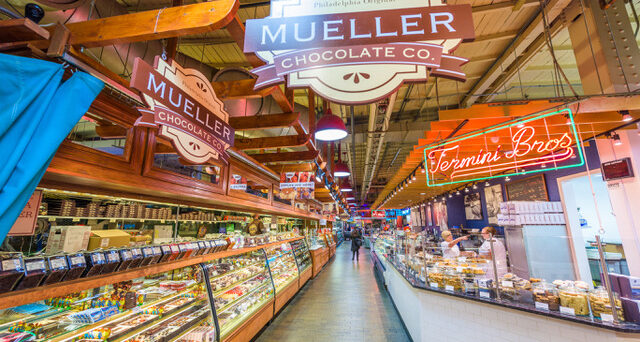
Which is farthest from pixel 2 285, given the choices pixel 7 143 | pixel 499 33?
pixel 499 33

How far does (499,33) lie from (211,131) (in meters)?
5.86

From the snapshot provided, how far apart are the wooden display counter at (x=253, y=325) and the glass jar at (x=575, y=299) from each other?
3899 mm

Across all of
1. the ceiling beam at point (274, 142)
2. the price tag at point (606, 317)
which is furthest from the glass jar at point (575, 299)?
the ceiling beam at point (274, 142)

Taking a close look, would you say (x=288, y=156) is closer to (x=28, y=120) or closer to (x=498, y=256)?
(x=498, y=256)

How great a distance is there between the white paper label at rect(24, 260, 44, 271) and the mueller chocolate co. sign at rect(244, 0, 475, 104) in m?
1.90

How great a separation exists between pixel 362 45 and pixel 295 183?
4.96m

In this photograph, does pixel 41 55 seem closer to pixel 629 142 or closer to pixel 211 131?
pixel 211 131

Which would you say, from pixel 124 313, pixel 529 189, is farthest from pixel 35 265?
pixel 529 189

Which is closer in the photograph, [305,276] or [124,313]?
[124,313]

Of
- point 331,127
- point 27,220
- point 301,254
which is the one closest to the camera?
point 27,220

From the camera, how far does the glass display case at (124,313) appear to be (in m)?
1.87

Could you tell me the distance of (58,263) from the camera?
1768 millimetres

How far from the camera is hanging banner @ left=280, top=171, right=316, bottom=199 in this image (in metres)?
6.22

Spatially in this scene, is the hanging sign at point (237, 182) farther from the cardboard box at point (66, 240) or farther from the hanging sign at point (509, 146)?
the hanging sign at point (509, 146)
